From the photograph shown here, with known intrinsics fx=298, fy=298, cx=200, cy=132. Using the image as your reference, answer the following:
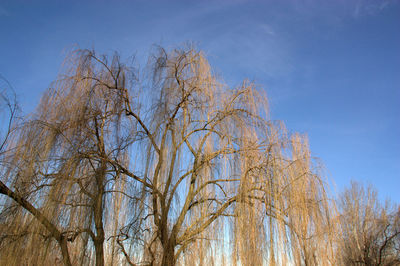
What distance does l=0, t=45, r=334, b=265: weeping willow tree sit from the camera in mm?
3670

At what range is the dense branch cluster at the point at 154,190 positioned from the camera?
12.0 feet

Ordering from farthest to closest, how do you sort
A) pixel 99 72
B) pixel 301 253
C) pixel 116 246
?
pixel 99 72, pixel 116 246, pixel 301 253

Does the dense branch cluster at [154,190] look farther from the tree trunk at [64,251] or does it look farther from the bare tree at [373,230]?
the bare tree at [373,230]

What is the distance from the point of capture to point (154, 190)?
14.0 ft

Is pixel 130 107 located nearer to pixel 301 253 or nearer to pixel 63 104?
pixel 63 104

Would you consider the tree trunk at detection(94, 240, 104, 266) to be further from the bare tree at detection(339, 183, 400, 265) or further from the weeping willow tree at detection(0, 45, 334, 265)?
the bare tree at detection(339, 183, 400, 265)

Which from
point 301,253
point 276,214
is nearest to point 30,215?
point 276,214

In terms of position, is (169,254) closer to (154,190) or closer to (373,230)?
(154,190)

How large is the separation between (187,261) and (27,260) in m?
1.95

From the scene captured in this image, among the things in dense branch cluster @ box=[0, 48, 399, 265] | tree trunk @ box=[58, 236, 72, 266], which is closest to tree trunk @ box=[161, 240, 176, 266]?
dense branch cluster @ box=[0, 48, 399, 265]

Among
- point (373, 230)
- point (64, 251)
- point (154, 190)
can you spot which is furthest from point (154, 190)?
point (373, 230)

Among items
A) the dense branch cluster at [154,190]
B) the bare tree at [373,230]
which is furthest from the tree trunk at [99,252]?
the bare tree at [373,230]

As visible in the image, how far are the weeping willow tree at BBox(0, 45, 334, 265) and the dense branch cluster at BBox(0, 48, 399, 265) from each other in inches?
0.6

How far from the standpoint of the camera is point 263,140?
4434 mm
